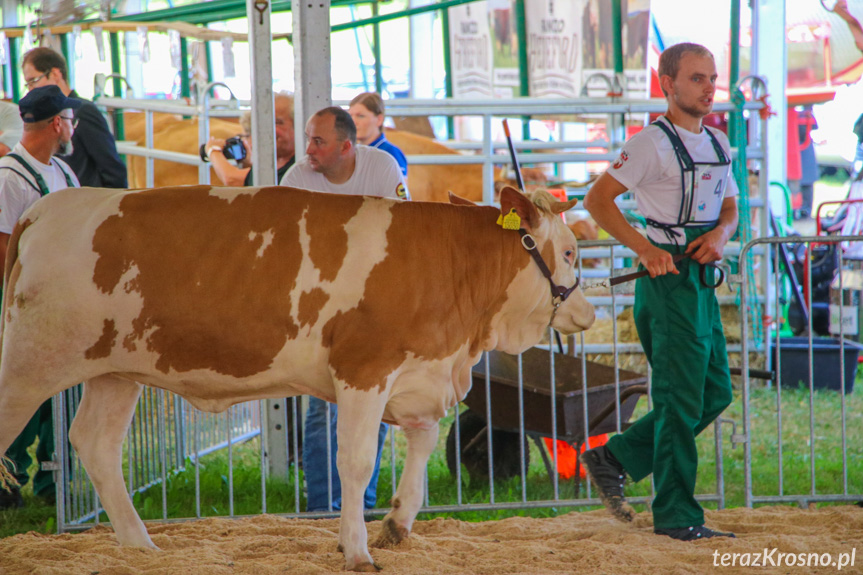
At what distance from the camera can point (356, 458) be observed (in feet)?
11.0

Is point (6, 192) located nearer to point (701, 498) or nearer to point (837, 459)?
point (701, 498)

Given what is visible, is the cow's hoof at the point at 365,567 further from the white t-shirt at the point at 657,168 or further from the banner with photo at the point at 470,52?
the banner with photo at the point at 470,52

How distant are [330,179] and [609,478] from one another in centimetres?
198

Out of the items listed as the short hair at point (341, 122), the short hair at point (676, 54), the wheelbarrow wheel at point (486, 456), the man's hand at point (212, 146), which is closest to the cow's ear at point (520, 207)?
the short hair at point (676, 54)

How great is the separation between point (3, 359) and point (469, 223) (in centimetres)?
184

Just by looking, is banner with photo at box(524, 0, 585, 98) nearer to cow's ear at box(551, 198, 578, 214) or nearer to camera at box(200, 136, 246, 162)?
camera at box(200, 136, 246, 162)

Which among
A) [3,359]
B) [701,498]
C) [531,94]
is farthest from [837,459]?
[531,94]

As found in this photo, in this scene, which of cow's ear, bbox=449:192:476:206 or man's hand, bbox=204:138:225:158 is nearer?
cow's ear, bbox=449:192:476:206

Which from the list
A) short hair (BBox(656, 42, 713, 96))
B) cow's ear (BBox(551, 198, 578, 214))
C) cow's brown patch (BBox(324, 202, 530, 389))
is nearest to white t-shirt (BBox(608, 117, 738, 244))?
short hair (BBox(656, 42, 713, 96))

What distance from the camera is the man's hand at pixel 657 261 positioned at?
3748mm

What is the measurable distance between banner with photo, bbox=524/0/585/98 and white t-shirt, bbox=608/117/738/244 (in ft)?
24.6

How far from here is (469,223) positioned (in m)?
3.62

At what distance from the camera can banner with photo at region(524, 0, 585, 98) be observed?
441 inches

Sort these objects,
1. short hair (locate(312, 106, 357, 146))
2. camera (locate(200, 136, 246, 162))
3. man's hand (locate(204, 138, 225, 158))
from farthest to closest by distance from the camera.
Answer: man's hand (locate(204, 138, 225, 158)), camera (locate(200, 136, 246, 162)), short hair (locate(312, 106, 357, 146))
